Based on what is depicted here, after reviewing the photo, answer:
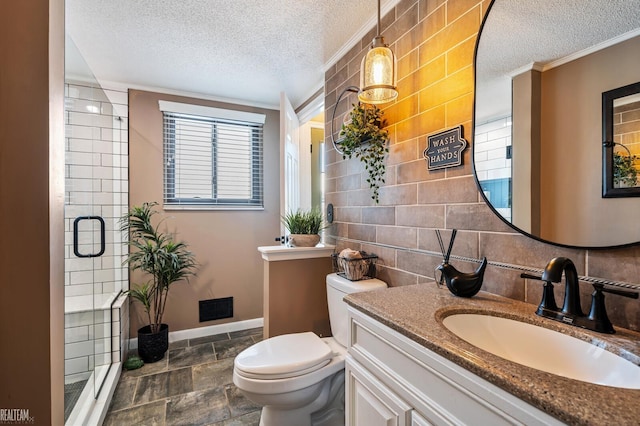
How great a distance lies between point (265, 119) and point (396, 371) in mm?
2782

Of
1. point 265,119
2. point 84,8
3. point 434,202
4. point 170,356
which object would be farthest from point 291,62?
point 170,356

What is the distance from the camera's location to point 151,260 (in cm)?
236

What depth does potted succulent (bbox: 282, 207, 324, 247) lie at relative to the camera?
209 cm

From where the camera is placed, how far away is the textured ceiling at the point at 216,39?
161cm

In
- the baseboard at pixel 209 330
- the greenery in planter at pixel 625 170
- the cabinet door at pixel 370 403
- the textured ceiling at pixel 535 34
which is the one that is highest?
the textured ceiling at pixel 535 34

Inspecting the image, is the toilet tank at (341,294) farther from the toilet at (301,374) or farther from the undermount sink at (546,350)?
the undermount sink at (546,350)

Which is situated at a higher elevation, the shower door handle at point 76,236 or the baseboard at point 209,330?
the shower door handle at point 76,236

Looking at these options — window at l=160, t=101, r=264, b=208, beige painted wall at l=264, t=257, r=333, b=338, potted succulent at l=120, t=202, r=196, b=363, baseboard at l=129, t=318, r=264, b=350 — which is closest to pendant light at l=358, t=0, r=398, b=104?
beige painted wall at l=264, t=257, r=333, b=338

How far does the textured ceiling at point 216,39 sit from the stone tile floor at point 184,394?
2039 millimetres

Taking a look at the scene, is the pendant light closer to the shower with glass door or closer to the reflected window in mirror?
the reflected window in mirror

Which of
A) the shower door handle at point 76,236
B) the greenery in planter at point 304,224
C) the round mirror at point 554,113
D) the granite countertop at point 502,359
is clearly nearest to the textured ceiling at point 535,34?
the round mirror at point 554,113

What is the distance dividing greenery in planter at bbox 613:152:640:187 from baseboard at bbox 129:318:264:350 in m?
2.94

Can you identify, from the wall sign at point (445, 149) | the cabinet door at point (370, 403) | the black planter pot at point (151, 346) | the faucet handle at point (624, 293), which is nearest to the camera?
the faucet handle at point (624, 293)

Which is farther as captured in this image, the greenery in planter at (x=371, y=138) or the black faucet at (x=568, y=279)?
the greenery in planter at (x=371, y=138)
